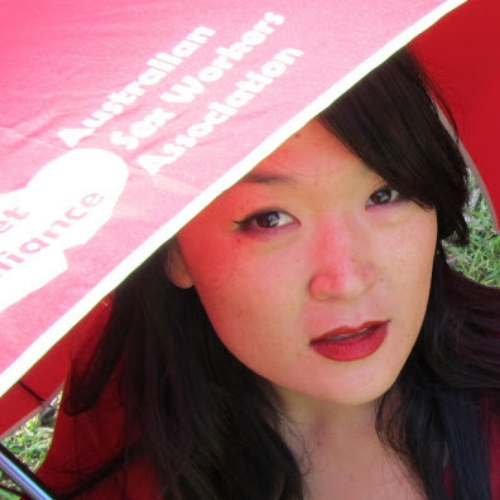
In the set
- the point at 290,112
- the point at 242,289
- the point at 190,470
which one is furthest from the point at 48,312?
the point at 190,470

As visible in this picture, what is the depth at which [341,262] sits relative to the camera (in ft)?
4.34

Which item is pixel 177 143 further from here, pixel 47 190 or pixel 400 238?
pixel 400 238

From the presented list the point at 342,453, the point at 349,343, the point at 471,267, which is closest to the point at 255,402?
the point at 342,453

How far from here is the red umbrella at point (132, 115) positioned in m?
0.87

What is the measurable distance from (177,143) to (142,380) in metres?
0.97

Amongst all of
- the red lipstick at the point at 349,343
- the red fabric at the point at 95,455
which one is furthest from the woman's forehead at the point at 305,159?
the red fabric at the point at 95,455

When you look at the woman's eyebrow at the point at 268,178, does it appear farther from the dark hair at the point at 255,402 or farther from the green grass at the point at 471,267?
the green grass at the point at 471,267

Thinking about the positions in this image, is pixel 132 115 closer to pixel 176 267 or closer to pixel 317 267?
pixel 317 267

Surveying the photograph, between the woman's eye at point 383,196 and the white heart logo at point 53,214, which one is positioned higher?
the white heart logo at point 53,214

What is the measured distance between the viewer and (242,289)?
1428mm

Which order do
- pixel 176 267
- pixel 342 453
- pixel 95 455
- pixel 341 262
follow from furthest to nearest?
pixel 95 455, pixel 342 453, pixel 176 267, pixel 341 262

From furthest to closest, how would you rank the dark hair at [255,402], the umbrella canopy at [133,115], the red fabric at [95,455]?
the red fabric at [95,455] < the dark hair at [255,402] < the umbrella canopy at [133,115]

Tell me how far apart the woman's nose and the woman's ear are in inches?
11.1

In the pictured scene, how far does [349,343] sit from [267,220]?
19 centimetres
